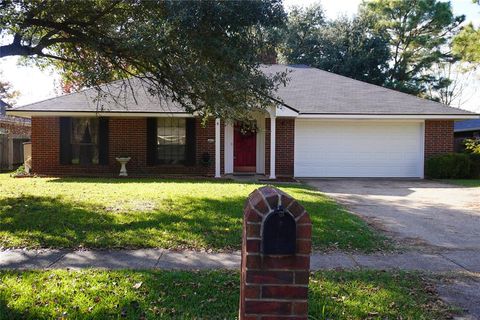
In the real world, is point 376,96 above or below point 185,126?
above

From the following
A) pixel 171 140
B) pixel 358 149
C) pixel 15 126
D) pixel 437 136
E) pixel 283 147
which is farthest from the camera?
pixel 15 126

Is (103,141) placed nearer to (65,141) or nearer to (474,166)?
(65,141)

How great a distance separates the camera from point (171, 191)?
1112cm

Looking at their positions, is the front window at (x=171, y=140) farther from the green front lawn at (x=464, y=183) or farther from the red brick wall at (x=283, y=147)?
the green front lawn at (x=464, y=183)

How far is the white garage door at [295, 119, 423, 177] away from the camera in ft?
55.5

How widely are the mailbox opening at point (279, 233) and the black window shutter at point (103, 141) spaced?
1503 centimetres

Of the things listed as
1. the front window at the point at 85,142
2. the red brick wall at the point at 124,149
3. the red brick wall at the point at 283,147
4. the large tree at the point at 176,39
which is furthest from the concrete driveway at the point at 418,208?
the front window at the point at 85,142

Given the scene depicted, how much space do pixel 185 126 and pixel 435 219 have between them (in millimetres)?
10264

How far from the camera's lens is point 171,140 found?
54.1 ft

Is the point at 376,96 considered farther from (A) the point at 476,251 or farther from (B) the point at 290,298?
(B) the point at 290,298

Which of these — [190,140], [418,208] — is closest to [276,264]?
[418,208]

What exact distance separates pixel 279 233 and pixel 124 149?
1492 cm

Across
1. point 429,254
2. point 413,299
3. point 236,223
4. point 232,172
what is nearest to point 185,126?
point 232,172

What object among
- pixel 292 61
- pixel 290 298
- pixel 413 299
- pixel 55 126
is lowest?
pixel 413 299
